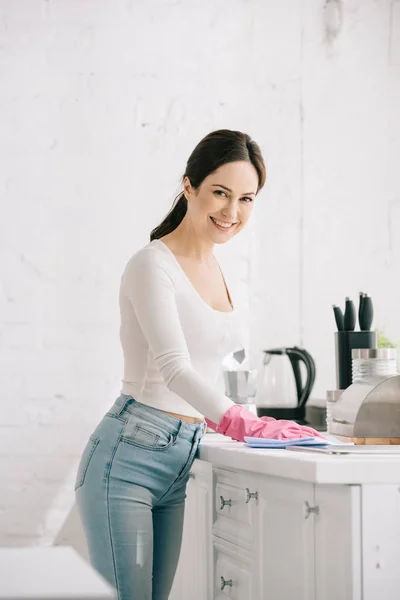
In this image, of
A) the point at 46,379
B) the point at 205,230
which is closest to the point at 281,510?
the point at 205,230

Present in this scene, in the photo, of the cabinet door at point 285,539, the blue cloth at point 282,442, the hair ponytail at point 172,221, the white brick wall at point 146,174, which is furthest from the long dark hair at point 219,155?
the white brick wall at point 146,174

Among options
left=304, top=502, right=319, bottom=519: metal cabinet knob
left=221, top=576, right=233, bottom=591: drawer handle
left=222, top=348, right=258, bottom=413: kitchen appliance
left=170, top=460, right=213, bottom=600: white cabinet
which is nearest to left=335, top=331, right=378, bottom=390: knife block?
left=222, top=348, right=258, bottom=413: kitchen appliance

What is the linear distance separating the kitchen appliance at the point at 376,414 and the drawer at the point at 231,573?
0.33 metres

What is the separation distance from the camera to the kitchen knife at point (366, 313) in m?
2.45

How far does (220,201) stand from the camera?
6.33 feet

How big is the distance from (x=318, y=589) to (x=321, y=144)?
1805mm

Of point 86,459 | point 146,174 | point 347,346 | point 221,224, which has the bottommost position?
point 86,459

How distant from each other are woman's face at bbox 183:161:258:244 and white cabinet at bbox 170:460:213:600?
52cm

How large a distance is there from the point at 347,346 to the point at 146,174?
841 millimetres

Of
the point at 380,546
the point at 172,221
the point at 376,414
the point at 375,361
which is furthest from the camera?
the point at 375,361

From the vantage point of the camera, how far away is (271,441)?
1768 millimetres

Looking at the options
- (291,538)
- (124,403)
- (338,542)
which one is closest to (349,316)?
(124,403)

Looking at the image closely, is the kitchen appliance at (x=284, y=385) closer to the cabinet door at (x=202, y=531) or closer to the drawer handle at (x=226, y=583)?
the cabinet door at (x=202, y=531)

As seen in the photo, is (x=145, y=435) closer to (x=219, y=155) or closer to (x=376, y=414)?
(x=376, y=414)
